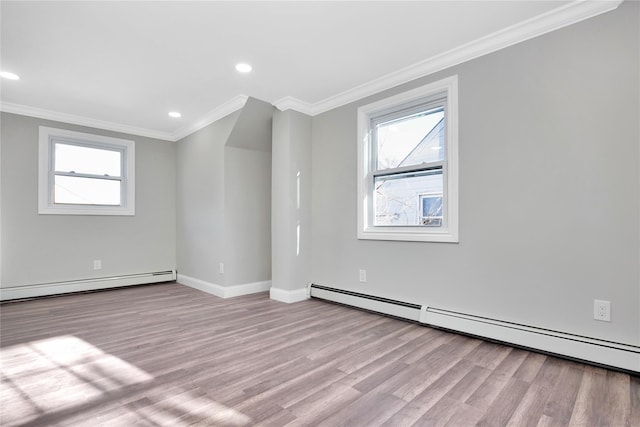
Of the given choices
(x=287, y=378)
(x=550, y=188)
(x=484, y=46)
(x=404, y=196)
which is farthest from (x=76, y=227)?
(x=550, y=188)

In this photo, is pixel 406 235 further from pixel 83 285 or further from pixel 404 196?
pixel 83 285

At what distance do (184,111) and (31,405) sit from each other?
11.4ft

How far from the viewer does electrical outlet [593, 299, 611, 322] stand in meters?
2.01

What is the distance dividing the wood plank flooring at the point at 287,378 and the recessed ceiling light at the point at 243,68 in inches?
95.2

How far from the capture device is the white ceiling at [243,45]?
215 centimetres

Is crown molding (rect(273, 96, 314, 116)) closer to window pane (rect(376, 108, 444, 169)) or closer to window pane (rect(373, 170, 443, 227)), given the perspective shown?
window pane (rect(376, 108, 444, 169))

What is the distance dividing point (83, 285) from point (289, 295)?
3007 millimetres

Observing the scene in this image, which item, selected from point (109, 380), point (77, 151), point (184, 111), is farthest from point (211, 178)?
point (109, 380)

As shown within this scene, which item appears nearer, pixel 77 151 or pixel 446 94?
pixel 446 94

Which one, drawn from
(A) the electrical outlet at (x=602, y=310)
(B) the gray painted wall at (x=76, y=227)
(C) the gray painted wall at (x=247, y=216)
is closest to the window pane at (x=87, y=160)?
(B) the gray painted wall at (x=76, y=227)

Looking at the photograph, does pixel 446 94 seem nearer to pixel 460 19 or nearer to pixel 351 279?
pixel 460 19

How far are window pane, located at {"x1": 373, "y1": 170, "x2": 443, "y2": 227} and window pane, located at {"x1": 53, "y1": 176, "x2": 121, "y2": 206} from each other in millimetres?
3925

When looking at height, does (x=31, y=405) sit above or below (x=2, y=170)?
below

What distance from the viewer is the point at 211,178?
4.39 meters
